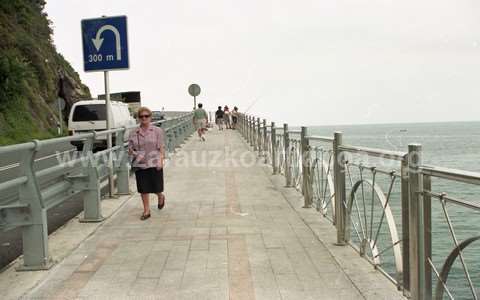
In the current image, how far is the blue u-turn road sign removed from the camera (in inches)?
380

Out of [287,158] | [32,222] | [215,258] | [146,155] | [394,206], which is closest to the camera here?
[32,222]

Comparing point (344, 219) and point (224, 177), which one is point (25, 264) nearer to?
point (344, 219)

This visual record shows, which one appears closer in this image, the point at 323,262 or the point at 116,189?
the point at 323,262

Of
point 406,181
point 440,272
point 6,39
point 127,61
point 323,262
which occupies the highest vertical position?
point 6,39

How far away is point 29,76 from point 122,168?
98.9ft

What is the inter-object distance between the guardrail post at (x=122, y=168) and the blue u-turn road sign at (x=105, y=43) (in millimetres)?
1259

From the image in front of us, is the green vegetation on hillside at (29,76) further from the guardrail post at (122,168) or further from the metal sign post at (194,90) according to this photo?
the guardrail post at (122,168)

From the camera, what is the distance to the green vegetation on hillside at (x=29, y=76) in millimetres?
33406

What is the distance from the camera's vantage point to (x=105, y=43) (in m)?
9.66

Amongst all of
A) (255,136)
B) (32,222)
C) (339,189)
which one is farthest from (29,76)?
(339,189)

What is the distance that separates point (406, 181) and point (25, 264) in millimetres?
3675

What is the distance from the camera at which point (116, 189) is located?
11.1m

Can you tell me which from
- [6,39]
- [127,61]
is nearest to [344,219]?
[127,61]

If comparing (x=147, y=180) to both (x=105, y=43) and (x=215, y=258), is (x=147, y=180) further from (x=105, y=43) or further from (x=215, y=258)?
(x=215, y=258)
